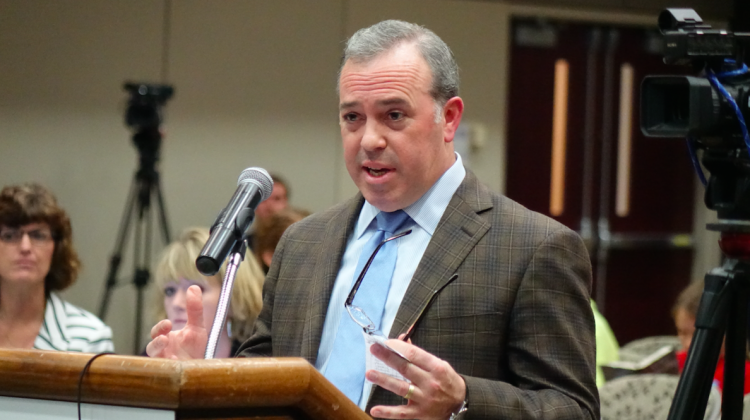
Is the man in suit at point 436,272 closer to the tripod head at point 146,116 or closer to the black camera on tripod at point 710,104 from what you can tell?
the black camera on tripod at point 710,104

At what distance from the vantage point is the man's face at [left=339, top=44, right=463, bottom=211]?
1487 millimetres

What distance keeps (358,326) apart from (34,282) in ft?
Result: 6.64

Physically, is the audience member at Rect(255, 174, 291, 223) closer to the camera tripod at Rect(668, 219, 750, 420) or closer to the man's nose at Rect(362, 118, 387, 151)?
the man's nose at Rect(362, 118, 387, 151)

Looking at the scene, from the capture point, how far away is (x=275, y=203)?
5.01 metres

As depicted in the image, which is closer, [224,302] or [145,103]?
[224,302]

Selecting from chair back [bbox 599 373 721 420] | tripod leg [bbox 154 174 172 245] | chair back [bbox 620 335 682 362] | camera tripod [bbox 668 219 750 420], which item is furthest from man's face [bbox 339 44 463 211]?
tripod leg [bbox 154 174 172 245]

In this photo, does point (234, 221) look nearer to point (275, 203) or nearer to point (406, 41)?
point (406, 41)

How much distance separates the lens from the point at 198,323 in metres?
1.35

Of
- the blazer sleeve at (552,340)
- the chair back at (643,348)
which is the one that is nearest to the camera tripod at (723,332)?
the blazer sleeve at (552,340)

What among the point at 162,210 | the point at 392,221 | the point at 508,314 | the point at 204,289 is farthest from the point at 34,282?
the point at 508,314

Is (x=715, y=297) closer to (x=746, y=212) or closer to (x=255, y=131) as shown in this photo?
(x=746, y=212)

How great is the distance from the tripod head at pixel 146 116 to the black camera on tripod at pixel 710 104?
3.66 meters

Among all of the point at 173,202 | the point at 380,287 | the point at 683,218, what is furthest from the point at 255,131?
the point at 380,287

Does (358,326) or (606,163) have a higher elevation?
(606,163)
